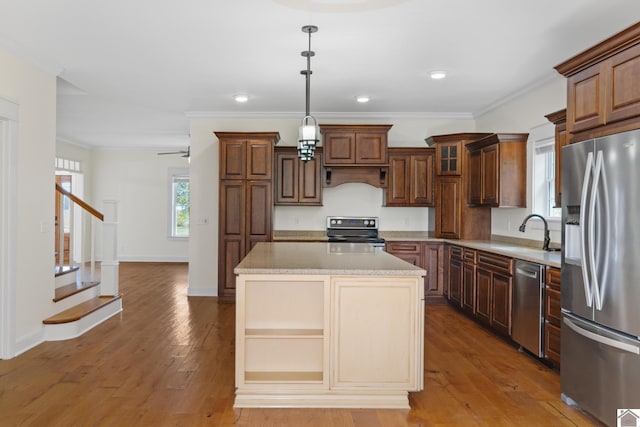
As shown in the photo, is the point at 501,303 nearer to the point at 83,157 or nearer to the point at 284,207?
the point at 284,207

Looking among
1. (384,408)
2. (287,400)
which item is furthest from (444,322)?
(287,400)

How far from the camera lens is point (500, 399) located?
296 cm

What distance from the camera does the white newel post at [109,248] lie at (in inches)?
204

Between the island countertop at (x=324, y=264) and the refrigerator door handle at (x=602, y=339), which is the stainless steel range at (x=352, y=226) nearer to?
the island countertop at (x=324, y=264)

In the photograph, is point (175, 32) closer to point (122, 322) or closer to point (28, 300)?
point (28, 300)

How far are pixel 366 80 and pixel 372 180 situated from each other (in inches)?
69.8

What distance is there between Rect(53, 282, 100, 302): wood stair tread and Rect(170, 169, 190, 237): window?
4604 mm

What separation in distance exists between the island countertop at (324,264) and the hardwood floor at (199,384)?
0.86 meters

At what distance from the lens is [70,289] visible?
4926mm

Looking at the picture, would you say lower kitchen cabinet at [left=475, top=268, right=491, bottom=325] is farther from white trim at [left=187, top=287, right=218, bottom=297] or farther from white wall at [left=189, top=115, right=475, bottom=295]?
white trim at [left=187, top=287, right=218, bottom=297]

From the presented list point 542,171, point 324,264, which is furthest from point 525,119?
point 324,264

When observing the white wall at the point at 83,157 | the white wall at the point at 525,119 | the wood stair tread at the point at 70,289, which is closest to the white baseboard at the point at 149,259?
the white wall at the point at 83,157

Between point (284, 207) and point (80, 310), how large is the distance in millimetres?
2920

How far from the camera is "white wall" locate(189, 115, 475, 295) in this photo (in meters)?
6.37
